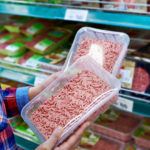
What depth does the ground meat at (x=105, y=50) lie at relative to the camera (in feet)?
3.32

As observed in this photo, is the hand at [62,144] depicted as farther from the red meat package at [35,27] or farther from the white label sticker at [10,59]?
the red meat package at [35,27]

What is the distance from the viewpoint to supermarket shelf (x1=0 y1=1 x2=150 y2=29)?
3.55 ft

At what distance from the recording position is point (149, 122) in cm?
163

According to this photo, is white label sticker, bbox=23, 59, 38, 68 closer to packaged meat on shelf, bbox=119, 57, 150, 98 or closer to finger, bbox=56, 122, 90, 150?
packaged meat on shelf, bbox=119, 57, 150, 98

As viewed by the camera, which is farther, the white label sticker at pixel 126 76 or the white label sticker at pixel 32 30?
the white label sticker at pixel 32 30

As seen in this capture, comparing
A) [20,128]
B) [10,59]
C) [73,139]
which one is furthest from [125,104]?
[10,59]

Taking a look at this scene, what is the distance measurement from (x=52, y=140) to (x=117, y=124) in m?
0.93

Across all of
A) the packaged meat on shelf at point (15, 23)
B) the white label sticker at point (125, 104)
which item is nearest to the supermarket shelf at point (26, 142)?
the white label sticker at point (125, 104)

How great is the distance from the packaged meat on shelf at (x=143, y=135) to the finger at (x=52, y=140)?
841mm

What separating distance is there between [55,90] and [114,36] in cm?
39

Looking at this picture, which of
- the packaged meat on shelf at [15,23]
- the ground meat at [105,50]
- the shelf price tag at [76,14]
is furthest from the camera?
the packaged meat on shelf at [15,23]

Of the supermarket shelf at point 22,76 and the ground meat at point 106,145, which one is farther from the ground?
the supermarket shelf at point 22,76

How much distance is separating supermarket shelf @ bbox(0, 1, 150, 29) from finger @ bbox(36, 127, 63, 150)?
23.8 inches

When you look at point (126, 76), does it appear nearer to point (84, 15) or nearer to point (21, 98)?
point (84, 15)
